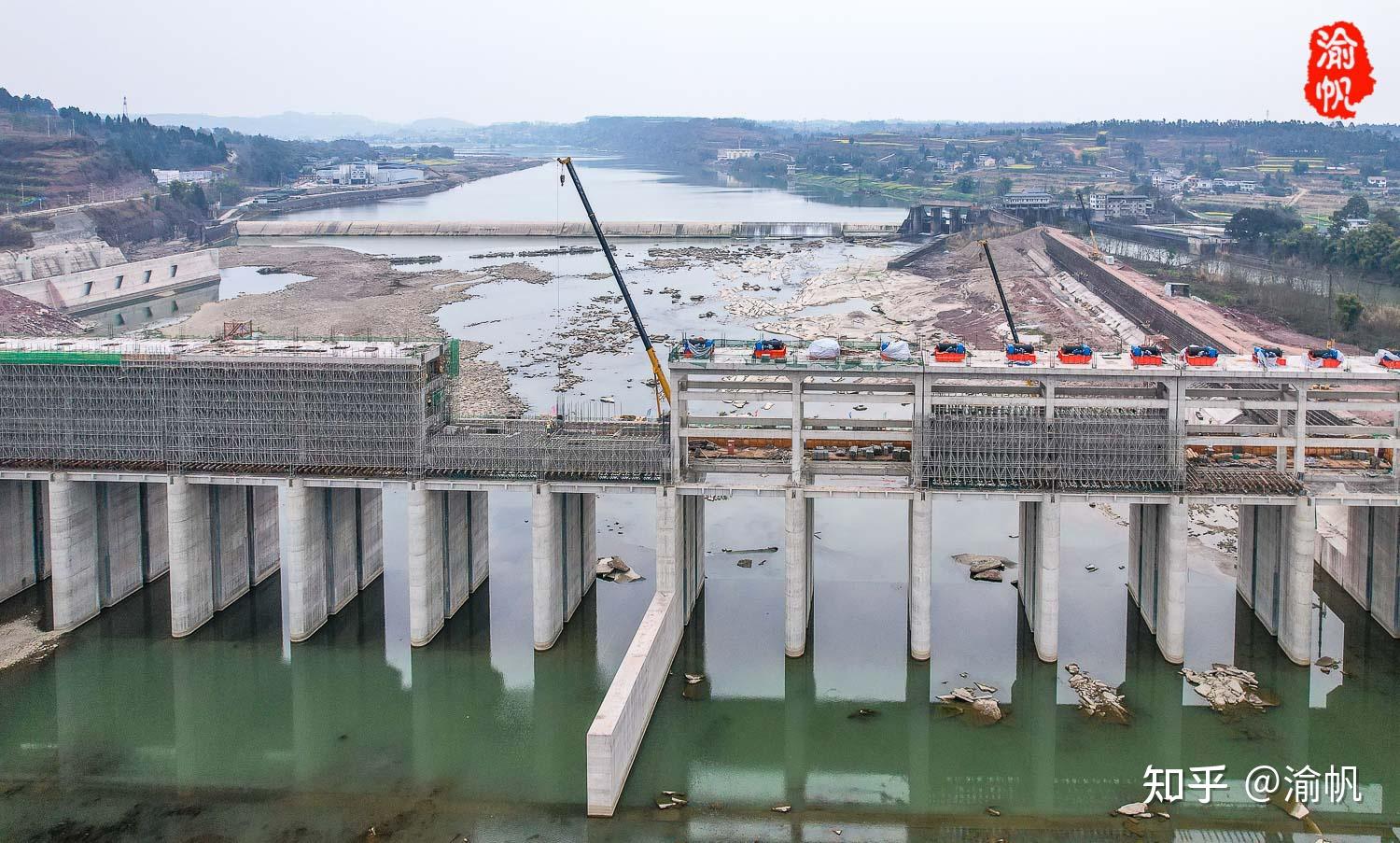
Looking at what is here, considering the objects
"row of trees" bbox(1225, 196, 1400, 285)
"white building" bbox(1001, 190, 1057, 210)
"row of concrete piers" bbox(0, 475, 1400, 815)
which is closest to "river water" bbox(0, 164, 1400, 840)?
"row of concrete piers" bbox(0, 475, 1400, 815)

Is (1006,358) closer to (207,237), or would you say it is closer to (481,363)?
(481,363)

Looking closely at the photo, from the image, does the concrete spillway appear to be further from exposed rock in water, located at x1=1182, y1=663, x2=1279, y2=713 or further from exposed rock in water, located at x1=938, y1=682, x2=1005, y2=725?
exposed rock in water, located at x1=938, y1=682, x2=1005, y2=725

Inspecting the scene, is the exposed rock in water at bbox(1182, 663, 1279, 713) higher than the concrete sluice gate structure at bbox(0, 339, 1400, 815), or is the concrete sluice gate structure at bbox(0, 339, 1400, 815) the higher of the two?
the concrete sluice gate structure at bbox(0, 339, 1400, 815)

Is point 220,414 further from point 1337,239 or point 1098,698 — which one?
point 1337,239

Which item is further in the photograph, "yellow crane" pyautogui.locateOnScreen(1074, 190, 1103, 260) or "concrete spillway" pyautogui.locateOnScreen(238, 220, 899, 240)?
"concrete spillway" pyautogui.locateOnScreen(238, 220, 899, 240)

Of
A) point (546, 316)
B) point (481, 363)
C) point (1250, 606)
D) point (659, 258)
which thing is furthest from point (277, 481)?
point (659, 258)
